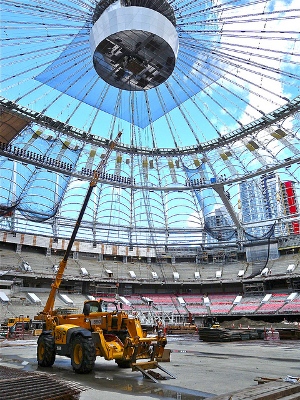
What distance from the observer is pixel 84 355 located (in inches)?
411

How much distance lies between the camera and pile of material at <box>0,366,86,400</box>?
692cm

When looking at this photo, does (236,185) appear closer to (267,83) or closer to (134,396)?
(267,83)

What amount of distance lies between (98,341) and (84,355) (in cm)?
67

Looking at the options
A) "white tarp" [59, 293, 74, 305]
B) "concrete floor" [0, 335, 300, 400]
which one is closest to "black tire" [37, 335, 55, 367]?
"concrete floor" [0, 335, 300, 400]

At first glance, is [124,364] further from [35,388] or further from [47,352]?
[35,388]

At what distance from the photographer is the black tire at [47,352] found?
12.2m

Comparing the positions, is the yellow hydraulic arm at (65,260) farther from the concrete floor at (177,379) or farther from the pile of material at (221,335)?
the pile of material at (221,335)

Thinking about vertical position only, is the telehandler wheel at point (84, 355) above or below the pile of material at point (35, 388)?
above

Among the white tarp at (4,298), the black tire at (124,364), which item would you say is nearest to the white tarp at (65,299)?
the white tarp at (4,298)

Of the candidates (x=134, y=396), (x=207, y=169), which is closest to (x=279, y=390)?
(x=134, y=396)

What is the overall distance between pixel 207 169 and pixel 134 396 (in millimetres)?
40426

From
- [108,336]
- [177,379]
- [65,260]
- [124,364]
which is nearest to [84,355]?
[108,336]

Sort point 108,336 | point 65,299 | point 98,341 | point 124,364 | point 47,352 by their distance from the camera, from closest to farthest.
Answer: point 98,341, point 108,336, point 47,352, point 124,364, point 65,299

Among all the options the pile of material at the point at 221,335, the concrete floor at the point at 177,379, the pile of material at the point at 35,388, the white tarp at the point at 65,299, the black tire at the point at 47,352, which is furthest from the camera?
the white tarp at the point at 65,299
